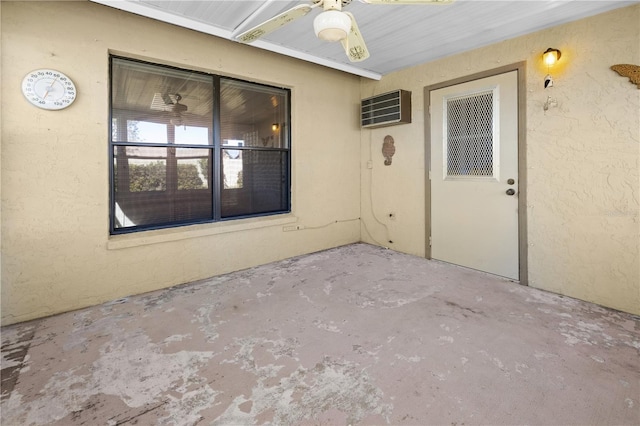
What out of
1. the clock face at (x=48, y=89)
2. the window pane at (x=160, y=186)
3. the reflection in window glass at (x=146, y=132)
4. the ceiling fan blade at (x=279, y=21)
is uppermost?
the ceiling fan blade at (x=279, y=21)

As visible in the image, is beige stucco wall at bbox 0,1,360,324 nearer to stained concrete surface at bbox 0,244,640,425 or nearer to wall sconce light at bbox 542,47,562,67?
stained concrete surface at bbox 0,244,640,425

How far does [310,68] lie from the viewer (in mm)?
4316

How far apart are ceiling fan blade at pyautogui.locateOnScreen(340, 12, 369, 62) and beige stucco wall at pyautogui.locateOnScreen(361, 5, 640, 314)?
1.91 m

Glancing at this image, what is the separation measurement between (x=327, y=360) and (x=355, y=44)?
220 cm

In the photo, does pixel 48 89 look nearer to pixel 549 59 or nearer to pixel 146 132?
pixel 146 132

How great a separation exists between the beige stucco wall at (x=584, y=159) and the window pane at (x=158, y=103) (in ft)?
10.3

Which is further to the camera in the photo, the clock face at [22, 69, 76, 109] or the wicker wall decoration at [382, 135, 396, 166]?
the wicker wall decoration at [382, 135, 396, 166]

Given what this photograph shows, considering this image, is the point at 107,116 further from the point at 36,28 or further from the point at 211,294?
the point at 211,294

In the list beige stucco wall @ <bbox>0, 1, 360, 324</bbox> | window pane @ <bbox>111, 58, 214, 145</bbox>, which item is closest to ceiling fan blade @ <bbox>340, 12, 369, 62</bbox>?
beige stucco wall @ <bbox>0, 1, 360, 324</bbox>

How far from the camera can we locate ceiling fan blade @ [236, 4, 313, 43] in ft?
6.15

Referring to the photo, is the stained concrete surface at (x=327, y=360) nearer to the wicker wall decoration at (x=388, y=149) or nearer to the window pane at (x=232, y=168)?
the window pane at (x=232, y=168)

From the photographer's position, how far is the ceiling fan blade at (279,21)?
6.15 feet

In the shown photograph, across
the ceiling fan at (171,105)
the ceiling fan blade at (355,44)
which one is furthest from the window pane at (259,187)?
the ceiling fan blade at (355,44)

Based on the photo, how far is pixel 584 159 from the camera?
112 inches
